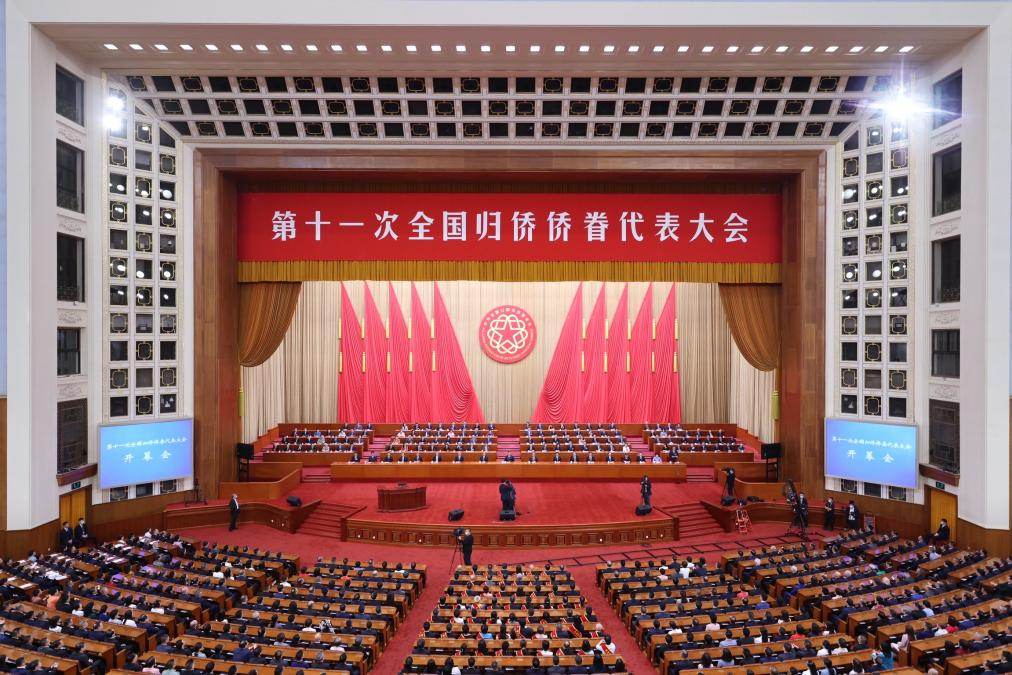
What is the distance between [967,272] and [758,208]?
5.22 metres

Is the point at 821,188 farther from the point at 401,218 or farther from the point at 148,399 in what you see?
the point at 148,399

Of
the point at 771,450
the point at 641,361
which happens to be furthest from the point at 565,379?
the point at 771,450

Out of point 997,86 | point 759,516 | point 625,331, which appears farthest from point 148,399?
point 997,86

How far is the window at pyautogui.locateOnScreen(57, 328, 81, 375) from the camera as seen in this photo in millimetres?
13121

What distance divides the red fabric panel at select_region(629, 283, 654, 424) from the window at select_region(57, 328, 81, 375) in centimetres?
1736

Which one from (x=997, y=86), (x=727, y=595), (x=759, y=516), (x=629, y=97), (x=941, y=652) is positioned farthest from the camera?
(x=759, y=516)

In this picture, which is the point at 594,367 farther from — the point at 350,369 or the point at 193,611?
the point at 193,611

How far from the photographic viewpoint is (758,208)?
1677 centimetres

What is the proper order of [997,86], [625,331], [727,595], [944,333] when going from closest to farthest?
1. [727,595]
2. [997,86]
3. [944,333]
4. [625,331]

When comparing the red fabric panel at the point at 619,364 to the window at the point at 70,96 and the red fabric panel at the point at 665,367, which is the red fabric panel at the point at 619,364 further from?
the window at the point at 70,96

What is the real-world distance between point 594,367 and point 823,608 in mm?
15840

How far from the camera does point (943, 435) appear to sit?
13.5 metres

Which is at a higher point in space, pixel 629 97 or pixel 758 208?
pixel 629 97

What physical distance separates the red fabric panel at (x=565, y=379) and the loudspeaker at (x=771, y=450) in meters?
8.90
